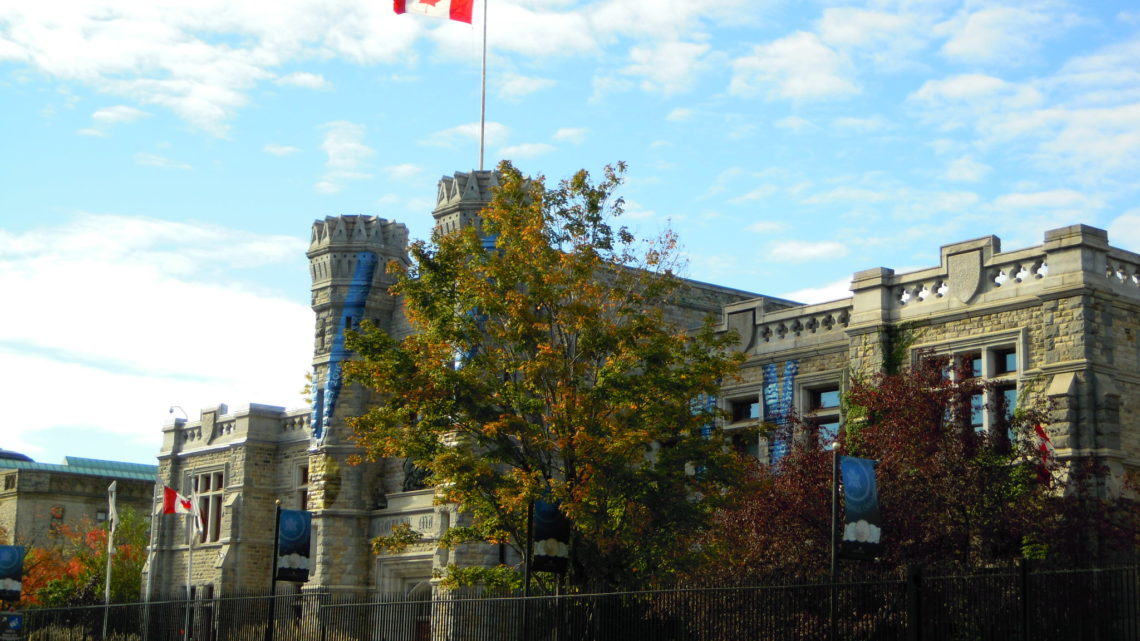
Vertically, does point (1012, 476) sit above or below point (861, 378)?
below

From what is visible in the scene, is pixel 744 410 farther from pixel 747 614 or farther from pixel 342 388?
pixel 747 614

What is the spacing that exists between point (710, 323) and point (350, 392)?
16.8 m

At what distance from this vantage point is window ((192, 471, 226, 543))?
50.3m

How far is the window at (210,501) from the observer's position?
5031 cm

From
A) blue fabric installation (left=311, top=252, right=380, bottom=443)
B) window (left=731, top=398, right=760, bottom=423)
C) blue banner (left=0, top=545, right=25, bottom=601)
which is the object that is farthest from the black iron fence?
blue fabric installation (left=311, top=252, right=380, bottom=443)

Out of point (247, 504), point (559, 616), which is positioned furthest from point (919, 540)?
point (247, 504)

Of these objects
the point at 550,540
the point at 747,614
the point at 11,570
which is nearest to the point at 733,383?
the point at 550,540

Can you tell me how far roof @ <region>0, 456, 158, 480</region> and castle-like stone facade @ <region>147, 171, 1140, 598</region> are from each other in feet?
54.3

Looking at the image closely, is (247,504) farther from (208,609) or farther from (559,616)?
(559,616)

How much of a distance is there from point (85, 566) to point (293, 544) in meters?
27.1

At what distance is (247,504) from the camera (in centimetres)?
4850

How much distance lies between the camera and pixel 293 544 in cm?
3111

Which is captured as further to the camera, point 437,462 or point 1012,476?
point 437,462

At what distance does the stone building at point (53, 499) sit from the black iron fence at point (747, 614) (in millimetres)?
37176
